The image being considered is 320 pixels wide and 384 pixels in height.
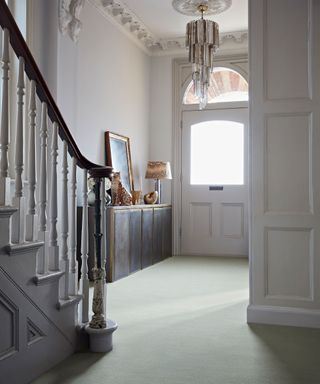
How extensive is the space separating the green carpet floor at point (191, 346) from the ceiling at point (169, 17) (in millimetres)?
3659

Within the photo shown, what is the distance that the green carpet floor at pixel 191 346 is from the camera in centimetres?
240

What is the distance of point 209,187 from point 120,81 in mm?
2134

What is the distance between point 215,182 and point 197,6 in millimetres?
2620

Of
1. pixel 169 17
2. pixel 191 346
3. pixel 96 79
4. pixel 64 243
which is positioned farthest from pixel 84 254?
pixel 169 17

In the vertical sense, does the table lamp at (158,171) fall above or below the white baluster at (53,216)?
above

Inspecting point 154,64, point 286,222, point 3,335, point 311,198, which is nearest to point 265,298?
point 286,222

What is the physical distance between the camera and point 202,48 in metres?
5.70

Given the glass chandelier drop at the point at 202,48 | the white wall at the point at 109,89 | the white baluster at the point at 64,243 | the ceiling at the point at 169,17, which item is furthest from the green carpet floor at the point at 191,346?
the ceiling at the point at 169,17

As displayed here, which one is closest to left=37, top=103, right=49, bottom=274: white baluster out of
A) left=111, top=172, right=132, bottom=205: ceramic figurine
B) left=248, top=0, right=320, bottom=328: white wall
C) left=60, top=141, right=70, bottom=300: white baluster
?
left=60, top=141, right=70, bottom=300: white baluster

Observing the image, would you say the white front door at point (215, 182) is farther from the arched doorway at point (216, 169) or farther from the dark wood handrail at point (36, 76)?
the dark wood handrail at point (36, 76)

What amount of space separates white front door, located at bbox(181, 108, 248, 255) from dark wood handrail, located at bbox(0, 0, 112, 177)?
15.0ft

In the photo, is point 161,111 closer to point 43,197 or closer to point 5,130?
point 43,197

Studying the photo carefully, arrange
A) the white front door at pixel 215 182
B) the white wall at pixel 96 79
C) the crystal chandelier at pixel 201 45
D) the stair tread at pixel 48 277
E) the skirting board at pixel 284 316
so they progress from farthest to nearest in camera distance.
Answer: the white front door at pixel 215 182 < the crystal chandelier at pixel 201 45 < the white wall at pixel 96 79 < the skirting board at pixel 284 316 < the stair tread at pixel 48 277

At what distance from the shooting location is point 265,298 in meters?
3.48
